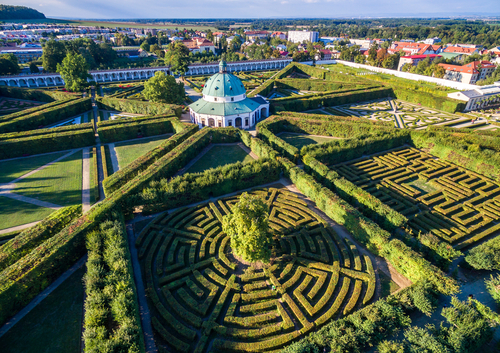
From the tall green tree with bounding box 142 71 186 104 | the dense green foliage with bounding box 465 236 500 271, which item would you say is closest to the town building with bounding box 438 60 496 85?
the dense green foliage with bounding box 465 236 500 271

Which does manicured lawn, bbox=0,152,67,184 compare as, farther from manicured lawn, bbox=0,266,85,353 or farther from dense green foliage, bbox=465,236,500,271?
dense green foliage, bbox=465,236,500,271

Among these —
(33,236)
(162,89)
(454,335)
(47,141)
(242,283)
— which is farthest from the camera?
(162,89)

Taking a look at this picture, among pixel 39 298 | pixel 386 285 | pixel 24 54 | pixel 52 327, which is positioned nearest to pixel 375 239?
pixel 386 285

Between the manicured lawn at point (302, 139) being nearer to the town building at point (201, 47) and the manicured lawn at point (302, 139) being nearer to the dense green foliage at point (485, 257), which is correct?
the dense green foliage at point (485, 257)

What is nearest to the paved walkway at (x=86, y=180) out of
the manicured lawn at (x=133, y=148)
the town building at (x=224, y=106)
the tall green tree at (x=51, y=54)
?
the manicured lawn at (x=133, y=148)

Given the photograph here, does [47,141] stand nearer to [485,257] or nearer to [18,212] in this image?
[18,212]

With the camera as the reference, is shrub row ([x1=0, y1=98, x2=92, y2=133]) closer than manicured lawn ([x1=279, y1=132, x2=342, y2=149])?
No

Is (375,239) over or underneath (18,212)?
over

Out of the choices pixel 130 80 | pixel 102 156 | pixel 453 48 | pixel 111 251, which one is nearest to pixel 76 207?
pixel 111 251
